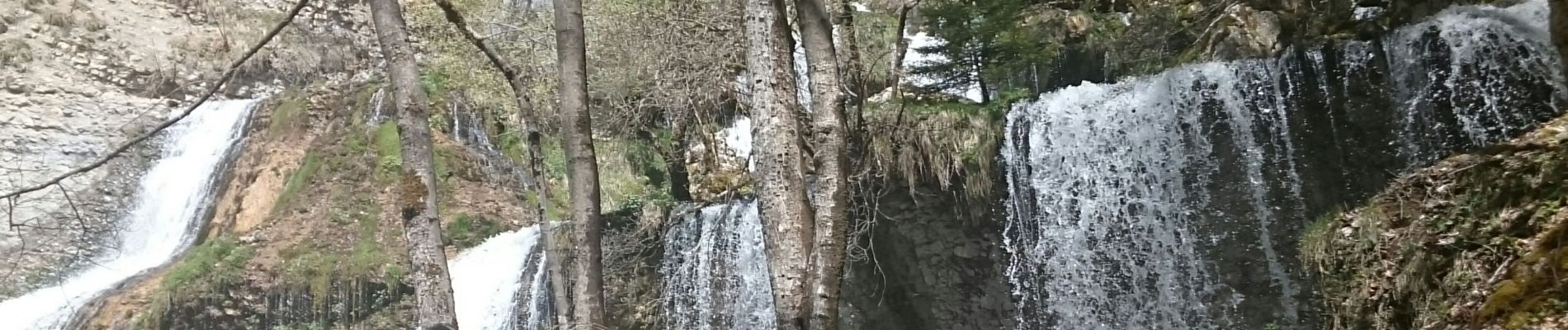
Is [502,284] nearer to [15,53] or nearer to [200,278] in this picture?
[200,278]

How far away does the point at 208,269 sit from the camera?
1240 cm

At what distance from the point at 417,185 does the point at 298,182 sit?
995 cm

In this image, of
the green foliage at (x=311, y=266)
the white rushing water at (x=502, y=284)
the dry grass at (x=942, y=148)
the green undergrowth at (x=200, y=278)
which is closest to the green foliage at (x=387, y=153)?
the green foliage at (x=311, y=266)

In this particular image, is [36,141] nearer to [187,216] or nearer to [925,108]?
[187,216]

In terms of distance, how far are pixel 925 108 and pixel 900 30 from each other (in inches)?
32.4

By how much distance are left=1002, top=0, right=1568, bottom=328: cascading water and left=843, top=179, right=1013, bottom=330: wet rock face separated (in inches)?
8.7

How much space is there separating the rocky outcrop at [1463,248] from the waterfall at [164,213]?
13920 mm

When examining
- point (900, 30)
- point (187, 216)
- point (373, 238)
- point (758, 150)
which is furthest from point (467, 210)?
point (758, 150)

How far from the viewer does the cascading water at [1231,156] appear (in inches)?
291

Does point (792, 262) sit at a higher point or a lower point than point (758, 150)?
lower

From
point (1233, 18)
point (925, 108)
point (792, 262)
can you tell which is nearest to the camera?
point (792, 262)

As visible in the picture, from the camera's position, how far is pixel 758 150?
4.18 meters

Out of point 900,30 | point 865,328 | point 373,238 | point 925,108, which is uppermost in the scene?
point 900,30

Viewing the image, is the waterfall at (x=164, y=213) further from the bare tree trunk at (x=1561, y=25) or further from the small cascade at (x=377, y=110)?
the bare tree trunk at (x=1561, y=25)
